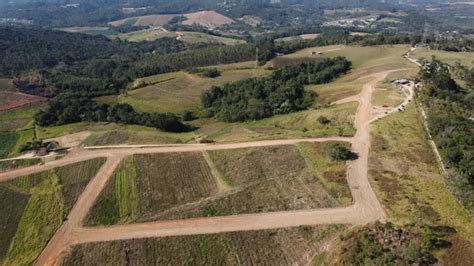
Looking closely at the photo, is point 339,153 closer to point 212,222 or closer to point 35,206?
point 212,222

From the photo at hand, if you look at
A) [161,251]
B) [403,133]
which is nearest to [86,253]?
[161,251]

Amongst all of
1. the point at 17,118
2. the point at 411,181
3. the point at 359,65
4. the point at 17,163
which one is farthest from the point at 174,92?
the point at 411,181

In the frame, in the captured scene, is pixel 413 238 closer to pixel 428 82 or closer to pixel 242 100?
pixel 428 82

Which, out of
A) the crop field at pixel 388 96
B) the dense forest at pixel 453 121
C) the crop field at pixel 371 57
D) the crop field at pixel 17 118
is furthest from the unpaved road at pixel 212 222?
the crop field at pixel 371 57

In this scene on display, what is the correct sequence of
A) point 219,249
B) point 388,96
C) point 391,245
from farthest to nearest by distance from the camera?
point 388,96 < point 219,249 < point 391,245

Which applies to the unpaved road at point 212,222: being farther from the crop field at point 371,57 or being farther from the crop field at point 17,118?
the crop field at point 371,57
